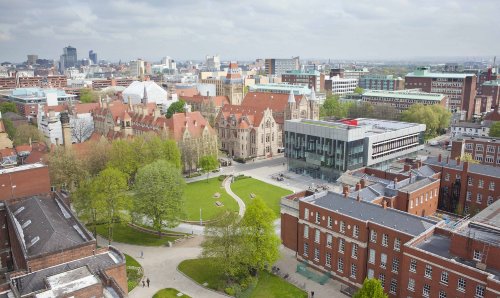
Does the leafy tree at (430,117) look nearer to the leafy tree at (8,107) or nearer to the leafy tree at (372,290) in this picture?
the leafy tree at (372,290)

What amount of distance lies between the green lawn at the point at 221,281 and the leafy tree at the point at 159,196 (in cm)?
865

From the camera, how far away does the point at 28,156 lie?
3219 inches

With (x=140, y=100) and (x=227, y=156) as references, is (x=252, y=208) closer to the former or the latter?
(x=227, y=156)

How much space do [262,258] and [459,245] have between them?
21.8m

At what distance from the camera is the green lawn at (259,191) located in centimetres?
7850

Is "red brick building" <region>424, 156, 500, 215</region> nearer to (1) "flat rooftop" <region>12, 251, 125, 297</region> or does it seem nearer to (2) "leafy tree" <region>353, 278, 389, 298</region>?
(2) "leafy tree" <region>353, 278, 389, 298</region>

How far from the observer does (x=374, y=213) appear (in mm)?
47969

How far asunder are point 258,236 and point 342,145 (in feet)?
153

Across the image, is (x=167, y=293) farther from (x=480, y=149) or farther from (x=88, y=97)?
(x=88, y=97)

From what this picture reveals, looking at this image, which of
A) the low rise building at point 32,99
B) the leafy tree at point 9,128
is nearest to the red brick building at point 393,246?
the leafy tree at point 9,128

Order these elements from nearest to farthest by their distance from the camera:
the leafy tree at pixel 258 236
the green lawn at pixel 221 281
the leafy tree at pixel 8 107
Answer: the green lawn at pixel 221 281 → the leafy tree at pixel 258 236 → the leafy tree at pixel 8 107

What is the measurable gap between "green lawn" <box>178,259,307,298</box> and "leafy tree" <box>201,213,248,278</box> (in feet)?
9.64

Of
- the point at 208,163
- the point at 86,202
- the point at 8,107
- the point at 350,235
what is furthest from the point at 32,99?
the point at 350,235

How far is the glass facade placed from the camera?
291ft
